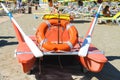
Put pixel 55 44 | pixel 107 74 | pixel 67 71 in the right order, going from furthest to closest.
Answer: pixel 67 71 < pixel 107 74 < pixel 55 44

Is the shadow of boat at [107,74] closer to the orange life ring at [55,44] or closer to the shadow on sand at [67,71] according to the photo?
the shadow on sand at [67,71]

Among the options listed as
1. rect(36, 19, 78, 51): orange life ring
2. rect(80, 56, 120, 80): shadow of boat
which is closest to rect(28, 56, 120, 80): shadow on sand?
rect(80, 56, 120, 80): shadow of boat

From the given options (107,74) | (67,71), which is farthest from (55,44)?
(107,74)

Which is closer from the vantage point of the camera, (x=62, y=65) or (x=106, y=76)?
(x=106, y=76)

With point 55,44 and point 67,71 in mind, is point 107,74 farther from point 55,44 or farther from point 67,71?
point 55,44

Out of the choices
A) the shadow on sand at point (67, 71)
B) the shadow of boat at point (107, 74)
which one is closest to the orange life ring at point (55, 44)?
the shadow on sand at point (67, 71)

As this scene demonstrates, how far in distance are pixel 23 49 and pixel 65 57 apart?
4.90 feet

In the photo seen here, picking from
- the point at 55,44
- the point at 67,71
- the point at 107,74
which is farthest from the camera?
the point at 67,71

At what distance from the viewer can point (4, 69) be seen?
25.1 feet

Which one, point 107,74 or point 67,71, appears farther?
point 67,71

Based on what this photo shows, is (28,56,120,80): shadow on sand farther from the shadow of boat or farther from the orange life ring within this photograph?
the orange life ring

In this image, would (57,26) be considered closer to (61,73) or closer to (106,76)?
(61,73)

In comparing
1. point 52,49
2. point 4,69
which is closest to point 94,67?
point 52,49

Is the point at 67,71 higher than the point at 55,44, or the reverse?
the point at 55,44
